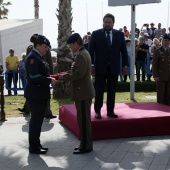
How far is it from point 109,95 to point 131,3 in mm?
4607

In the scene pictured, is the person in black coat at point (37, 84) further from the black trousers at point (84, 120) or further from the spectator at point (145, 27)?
the spectator at point (145, 27)

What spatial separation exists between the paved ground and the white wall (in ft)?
64.3

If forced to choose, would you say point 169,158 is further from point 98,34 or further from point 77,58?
point 98,34

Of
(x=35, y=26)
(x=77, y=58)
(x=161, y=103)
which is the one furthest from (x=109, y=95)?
(x=35, y=26)

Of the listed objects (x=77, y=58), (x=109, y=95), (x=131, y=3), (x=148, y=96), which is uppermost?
(x=131, y=3)

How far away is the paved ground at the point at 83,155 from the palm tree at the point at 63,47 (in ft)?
16.6

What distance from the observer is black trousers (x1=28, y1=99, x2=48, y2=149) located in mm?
6383

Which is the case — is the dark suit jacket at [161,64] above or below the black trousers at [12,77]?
above

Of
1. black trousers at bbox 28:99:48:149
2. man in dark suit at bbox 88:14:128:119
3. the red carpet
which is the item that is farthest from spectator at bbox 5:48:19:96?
black trousers at bbox 28:99:48:149

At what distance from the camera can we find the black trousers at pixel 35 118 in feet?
20.9

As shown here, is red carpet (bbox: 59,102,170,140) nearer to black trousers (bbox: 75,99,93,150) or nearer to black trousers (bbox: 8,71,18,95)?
black trousers (bbox: 75,99,93,150)

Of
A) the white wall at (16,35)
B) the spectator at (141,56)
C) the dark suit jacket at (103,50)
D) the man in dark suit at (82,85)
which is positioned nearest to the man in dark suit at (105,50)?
the dark suit jacket at (103,50)

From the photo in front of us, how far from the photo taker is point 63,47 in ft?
43.6

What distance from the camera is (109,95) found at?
7.38 m
